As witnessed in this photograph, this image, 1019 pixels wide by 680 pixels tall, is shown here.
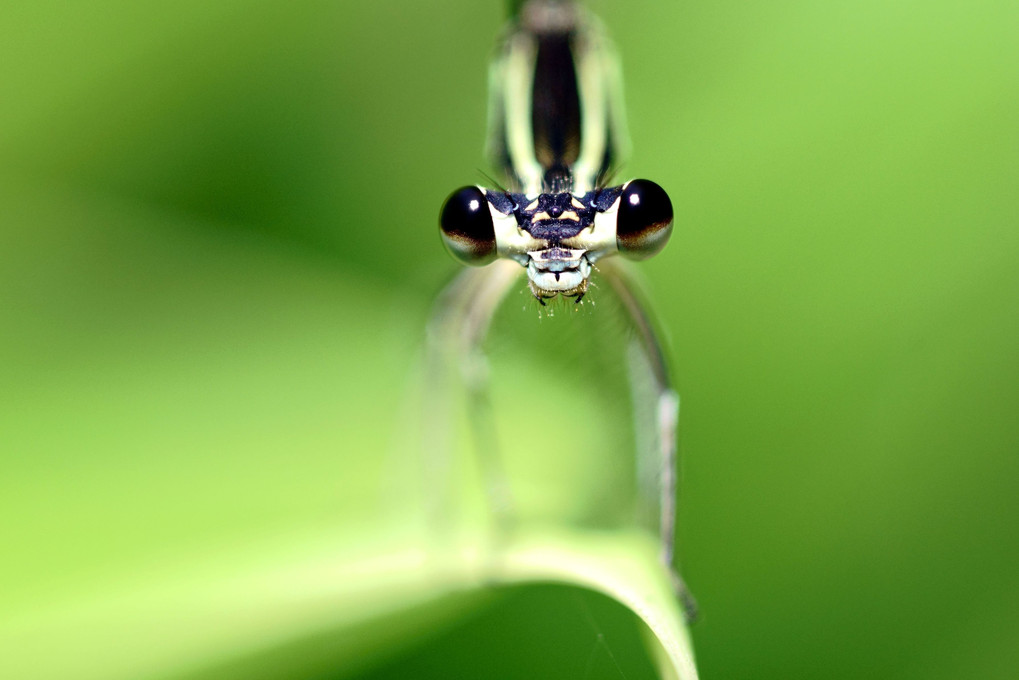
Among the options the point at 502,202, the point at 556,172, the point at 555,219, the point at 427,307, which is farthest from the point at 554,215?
the point at 427,307

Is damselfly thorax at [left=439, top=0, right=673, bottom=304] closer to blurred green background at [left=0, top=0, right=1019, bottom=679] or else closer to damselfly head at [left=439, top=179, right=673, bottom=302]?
damselfly head at [left=439, top=179, right=673, bottom=302]

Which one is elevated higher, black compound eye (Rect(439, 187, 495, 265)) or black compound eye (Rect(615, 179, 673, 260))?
black compound eye (Rect(439, 187, 495, 265))

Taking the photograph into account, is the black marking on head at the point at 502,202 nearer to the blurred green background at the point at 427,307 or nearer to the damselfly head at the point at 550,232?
the damselfly head at the point at 550,232

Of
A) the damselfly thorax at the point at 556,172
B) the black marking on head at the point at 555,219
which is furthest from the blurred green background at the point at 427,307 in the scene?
the black marking on head at the point at 555,219

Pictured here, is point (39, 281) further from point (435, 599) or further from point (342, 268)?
point (435, 599)

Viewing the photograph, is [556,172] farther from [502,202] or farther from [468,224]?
[468,224]

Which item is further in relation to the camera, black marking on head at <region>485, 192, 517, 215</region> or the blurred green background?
black marking on head at <region>485, 192, 517, 215</region>

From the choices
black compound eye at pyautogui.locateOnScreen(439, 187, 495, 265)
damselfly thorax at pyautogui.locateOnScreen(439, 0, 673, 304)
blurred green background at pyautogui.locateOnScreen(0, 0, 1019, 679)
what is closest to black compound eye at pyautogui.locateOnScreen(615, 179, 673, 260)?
damselfly thorax at pyautogui.locateOnScreen(439, 0, 673, 304)

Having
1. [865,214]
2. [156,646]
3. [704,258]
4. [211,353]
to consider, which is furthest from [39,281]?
[865,214]
